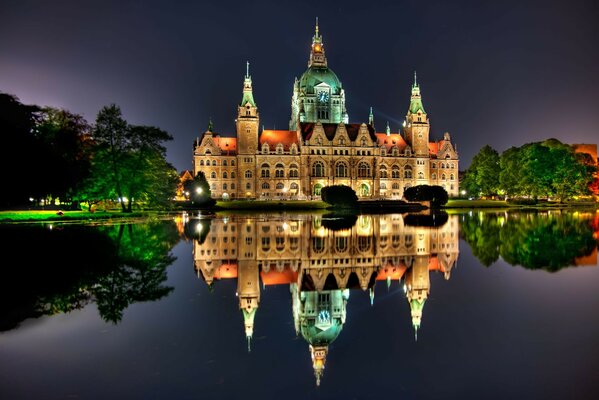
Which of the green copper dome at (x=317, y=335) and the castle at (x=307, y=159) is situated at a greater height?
the castle at (x=307, y=159)

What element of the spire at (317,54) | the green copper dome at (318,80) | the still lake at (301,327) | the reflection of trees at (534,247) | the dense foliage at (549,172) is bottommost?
the still lake at (301,327)

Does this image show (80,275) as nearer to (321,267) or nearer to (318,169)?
(321,267)

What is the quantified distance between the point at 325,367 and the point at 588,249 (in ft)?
57.0

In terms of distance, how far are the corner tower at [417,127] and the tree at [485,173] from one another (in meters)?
12.9

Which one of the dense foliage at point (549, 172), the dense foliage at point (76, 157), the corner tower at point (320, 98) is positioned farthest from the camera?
the corner tower at point (320, 98)

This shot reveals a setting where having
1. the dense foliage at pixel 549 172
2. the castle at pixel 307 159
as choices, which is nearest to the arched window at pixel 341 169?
the castle at pixel 307 159

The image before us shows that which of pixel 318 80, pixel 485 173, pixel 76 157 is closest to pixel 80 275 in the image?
pixel 76 157

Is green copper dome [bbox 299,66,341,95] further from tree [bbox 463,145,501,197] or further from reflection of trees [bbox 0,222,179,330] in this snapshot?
reflection of trees [bbox 0,222,179,330]

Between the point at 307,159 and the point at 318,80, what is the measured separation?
29.3 metres

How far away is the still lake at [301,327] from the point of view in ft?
19.9

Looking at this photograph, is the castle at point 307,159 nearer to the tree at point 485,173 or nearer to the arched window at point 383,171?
the arched window at point 383,171

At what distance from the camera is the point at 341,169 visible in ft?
332

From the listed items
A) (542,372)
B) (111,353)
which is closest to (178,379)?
(111,353)

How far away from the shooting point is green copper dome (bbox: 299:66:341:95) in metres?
116
